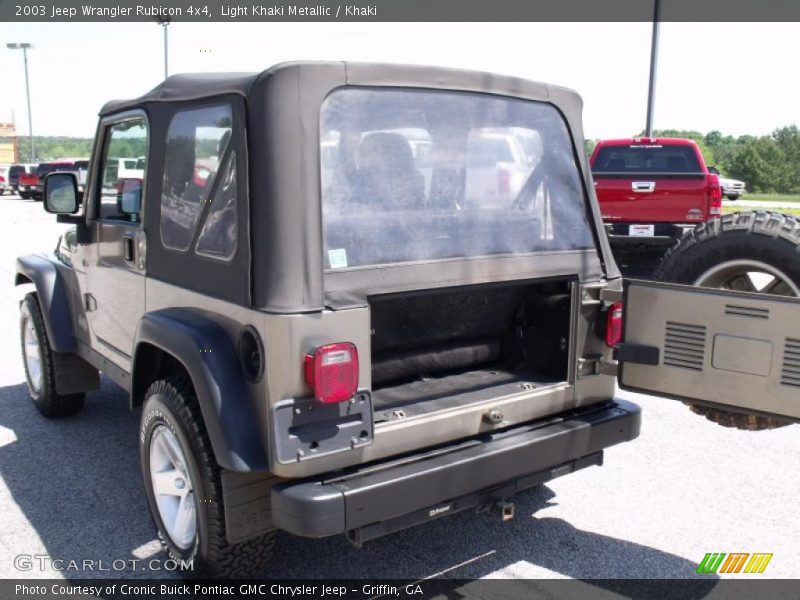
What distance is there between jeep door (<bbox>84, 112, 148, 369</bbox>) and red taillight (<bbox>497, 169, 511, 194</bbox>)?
166cm

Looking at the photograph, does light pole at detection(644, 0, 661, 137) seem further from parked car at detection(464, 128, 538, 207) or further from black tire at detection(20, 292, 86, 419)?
black tire at detection(20, 292, 86, 419)

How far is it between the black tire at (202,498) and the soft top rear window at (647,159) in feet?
29.2

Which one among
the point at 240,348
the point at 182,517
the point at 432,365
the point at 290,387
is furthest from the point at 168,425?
the point at 432,365

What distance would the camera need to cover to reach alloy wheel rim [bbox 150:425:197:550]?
122 inches

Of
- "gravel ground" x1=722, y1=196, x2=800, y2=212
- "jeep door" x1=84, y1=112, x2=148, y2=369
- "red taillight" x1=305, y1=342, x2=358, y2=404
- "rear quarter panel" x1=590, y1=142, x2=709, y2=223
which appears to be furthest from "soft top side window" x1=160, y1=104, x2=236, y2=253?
"gravel ground" x1=722, y1=196, x2=800, y2=212

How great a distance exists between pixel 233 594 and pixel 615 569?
165cm

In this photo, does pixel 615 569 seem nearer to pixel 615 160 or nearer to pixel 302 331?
pixel 302 331

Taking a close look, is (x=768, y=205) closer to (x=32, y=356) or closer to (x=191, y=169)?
(x=32, y=356)

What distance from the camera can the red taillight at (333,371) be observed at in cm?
260

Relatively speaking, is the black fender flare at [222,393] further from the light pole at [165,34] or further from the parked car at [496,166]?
the light pole at [165,34]

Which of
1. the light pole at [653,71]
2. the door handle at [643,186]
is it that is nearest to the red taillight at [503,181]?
the door handle at [643,186]

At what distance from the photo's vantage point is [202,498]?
2889 millimetres

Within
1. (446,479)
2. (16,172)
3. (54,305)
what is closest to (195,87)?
(446,479)

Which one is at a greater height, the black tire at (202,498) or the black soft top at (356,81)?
the black soft top at (356,81)
